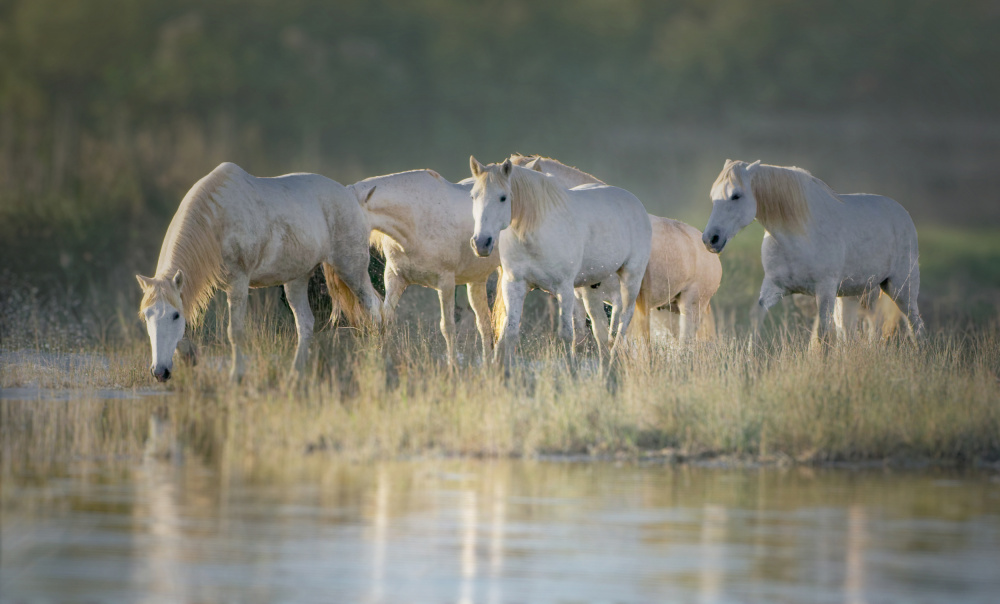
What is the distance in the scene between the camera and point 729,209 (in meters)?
11.7

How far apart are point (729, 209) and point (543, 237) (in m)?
1.70

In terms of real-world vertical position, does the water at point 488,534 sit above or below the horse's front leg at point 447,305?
below

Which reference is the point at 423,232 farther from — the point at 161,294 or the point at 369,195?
the point at 161,294

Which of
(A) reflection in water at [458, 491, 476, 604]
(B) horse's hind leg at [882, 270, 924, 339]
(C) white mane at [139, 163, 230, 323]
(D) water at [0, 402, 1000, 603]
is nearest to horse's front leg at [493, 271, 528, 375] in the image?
(C) white mane at [139, 163, 230, 323]

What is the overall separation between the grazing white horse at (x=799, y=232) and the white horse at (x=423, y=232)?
2580 millimetres

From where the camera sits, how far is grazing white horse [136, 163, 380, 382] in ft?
34.7

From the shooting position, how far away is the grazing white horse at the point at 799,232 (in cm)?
1168

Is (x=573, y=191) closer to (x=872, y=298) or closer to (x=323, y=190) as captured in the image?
(x=323, y=190)

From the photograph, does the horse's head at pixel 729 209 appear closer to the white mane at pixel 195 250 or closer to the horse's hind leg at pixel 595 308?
the horse's hind leg at pixel 595 308

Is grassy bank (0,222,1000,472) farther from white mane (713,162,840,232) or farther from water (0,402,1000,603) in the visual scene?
white mane (713,162,840,232)

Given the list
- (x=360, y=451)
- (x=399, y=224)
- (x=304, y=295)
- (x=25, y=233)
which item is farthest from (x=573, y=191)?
(x=25, y=233)

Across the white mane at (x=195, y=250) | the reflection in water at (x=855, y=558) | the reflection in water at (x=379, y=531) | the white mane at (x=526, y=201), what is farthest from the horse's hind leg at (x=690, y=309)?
the reflection in water at (x=855, y=558)

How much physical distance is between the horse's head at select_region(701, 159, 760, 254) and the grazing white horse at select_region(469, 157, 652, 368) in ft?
Answer: 2.80

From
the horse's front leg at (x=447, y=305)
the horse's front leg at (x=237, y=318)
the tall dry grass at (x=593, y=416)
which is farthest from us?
the horse's front leg at (x=447, y=305)
